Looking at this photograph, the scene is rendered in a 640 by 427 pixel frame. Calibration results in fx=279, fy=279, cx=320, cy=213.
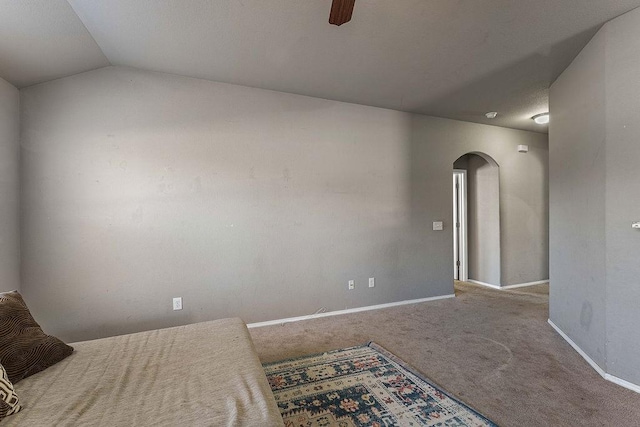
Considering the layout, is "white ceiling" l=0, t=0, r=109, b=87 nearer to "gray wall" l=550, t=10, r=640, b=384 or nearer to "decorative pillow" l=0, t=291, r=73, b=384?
"decorative pillow" l=0, t=291, r=73, b=384

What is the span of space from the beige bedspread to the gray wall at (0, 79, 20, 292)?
1.41 meters

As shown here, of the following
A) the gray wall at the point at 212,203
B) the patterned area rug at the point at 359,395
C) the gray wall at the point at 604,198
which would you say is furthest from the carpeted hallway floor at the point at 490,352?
the gray wall at the point at 212,203

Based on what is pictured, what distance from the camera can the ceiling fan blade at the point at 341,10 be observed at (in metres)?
1.46

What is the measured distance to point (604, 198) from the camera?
7.17 feet

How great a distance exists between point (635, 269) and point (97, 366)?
350 cm

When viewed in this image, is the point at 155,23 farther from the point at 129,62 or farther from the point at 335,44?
the point at 335,44

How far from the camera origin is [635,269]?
199 centimetres

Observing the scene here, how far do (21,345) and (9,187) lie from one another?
5.79 ft

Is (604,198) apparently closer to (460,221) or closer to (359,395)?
(359,395)

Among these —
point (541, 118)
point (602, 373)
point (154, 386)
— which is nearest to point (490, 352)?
point (602, 373)

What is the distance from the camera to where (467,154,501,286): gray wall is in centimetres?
468

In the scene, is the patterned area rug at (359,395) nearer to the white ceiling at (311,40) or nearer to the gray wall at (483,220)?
the white ceiling at (311,40)

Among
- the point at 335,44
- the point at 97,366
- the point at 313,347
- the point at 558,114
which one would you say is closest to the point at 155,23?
the point at 335,44

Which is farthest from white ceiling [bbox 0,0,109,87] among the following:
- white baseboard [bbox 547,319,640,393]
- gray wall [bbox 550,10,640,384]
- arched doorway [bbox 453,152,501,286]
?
arched doorway [bbox 453,152,501,286]
